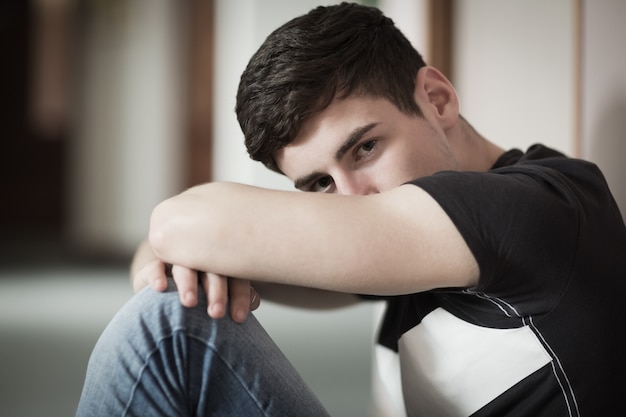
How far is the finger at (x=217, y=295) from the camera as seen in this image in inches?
33.1

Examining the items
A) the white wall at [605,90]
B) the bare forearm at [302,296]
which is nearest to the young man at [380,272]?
the white wall at [605,90]

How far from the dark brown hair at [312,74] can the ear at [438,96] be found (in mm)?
22

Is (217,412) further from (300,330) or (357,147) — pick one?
(300,330)

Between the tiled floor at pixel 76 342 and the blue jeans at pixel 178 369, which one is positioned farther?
the tiled floor at pixel 76 342

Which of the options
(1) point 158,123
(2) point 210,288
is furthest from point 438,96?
(1) point 158,123

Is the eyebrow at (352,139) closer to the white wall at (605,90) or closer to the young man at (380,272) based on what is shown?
the young man at (380,272)

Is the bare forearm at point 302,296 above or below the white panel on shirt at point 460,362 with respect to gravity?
below

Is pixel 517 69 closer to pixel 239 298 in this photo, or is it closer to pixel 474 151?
pixel 474 151

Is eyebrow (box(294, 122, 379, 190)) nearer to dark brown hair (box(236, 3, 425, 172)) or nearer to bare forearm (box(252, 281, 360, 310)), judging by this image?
dark brown hair (box(236, 3, 425, 172))

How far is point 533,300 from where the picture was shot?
0.81 meters

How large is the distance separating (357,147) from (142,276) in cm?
37

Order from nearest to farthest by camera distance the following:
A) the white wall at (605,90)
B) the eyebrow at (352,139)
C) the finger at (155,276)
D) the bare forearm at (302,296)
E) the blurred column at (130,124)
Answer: the finger at (155,276) < the eyebrow at (352,139) < the white wall at (605,90) < the bare forearm at (302,296) < the blurred column at (130,124)

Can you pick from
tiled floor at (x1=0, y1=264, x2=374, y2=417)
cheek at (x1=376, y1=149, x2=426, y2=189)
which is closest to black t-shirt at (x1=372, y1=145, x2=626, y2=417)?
cheek at (x1=376, y1=149, x2=426, y2=189)

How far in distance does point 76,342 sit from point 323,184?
2069mm
